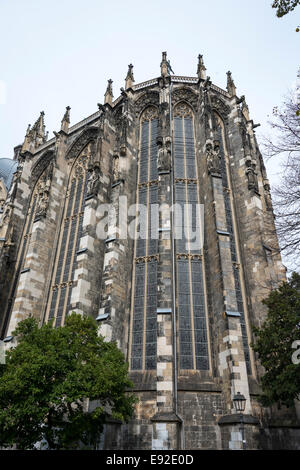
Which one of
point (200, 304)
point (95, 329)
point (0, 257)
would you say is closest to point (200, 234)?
point (200, 304)

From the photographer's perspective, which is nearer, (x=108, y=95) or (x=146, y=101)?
(x=146, y=101)

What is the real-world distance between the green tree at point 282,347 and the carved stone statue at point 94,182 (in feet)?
36.4

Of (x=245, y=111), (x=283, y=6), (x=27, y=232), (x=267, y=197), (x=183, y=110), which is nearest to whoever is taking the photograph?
(x=283, y=6)

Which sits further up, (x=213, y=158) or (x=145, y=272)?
(x=213, y=158)

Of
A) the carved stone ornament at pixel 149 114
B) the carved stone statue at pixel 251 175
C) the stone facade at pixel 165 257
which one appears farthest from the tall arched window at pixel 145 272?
the carved stone statue at pixel 251 175

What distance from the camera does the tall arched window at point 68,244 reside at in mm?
17839

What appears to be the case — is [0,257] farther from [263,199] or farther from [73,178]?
[263,199]

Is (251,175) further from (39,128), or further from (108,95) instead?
(39,128)

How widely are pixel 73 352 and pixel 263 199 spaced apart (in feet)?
Answer: 46.8

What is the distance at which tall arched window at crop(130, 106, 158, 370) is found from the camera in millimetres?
13713

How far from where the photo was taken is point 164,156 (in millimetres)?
16938

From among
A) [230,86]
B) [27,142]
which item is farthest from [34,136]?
[230,86]

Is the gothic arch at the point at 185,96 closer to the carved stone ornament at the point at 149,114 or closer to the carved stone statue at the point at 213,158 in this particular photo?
the carved stone ornament at the point at 149,114

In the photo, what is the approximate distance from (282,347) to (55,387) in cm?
731
